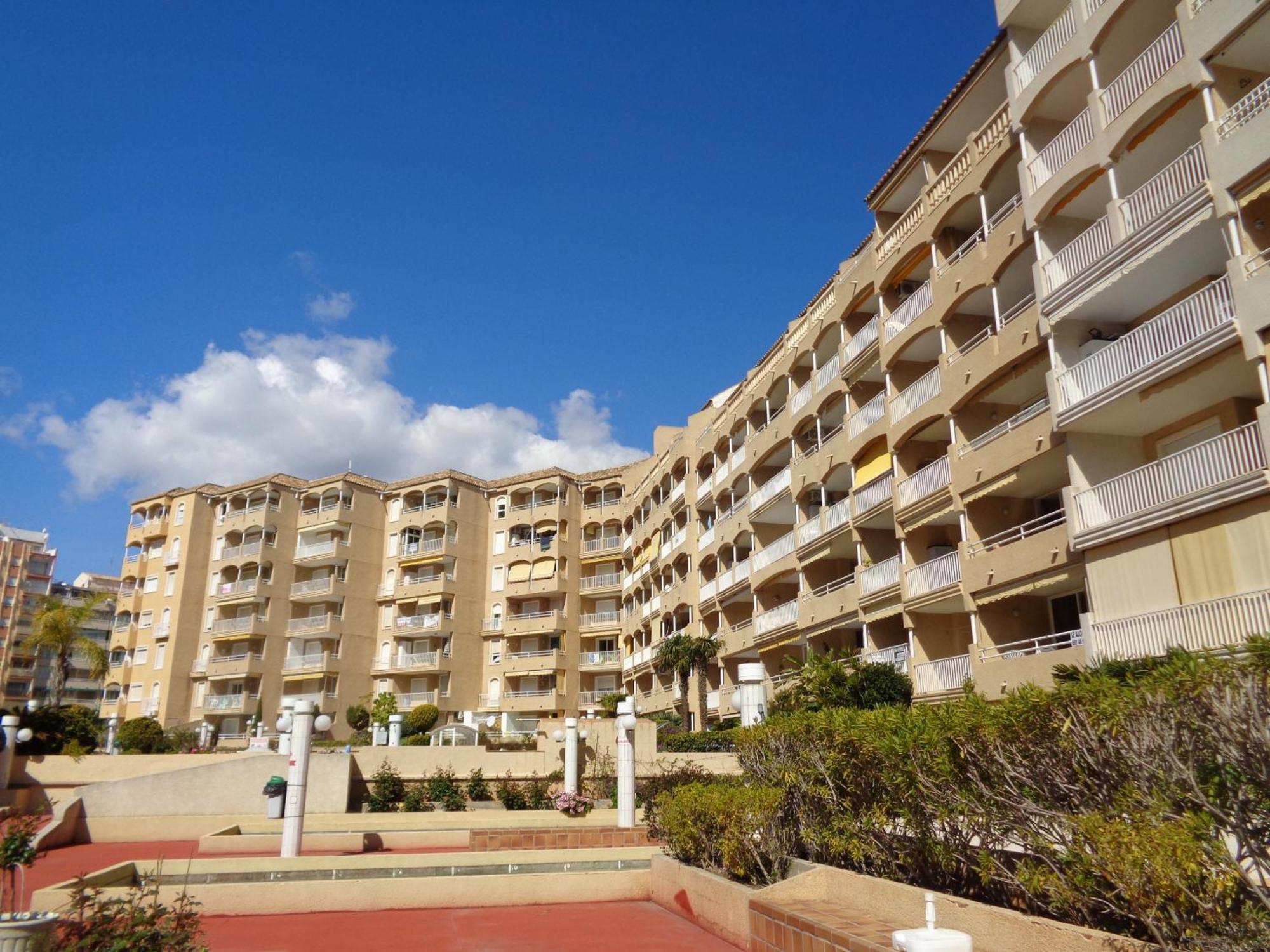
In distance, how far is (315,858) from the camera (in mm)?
15406

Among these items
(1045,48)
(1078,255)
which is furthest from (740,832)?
(1045,48)

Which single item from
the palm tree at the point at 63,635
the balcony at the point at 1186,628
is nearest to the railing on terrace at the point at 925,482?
the balcony at the point at 1186,628

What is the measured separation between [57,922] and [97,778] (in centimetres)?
2773

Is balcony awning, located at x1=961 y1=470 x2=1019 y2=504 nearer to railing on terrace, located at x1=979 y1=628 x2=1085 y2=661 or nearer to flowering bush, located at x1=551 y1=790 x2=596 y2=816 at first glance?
railing on terrace, located at x1=979 y1=628 x2=1085 y2=661

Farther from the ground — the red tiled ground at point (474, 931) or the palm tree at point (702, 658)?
the palm tree at point (702, 658)

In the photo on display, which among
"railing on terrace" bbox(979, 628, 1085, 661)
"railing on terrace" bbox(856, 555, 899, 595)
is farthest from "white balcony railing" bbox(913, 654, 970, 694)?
"railing on terrace" bbox(856, 555, 899, 595)

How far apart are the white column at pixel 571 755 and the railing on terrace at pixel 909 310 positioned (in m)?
15.3

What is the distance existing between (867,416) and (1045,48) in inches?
479

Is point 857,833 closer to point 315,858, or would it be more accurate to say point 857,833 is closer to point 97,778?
A: point 315,858

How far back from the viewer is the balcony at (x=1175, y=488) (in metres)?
16.4

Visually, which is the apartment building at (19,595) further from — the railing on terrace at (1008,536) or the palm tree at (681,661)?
the railing on terrace at (1008,536)

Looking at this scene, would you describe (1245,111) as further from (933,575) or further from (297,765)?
(297,765)

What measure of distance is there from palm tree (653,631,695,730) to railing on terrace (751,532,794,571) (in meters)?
5.29

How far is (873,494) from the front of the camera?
3056 centimetres
